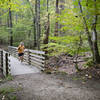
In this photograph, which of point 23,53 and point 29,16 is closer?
point 23,53

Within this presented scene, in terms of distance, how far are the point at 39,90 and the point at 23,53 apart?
209 inches

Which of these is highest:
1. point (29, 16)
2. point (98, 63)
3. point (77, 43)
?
point (29, 16)

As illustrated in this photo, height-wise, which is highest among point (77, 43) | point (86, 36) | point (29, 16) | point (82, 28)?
point (29, 16)

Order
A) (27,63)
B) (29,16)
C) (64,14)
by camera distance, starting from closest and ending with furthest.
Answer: (64,14) → (27,63) → (29,16)

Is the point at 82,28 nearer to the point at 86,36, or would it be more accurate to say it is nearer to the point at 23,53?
the point at 86,36

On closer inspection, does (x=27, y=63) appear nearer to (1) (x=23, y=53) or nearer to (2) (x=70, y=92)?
(1) (x=23, y=53)

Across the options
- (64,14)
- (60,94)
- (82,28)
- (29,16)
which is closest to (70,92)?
(60,94)

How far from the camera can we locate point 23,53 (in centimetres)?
896

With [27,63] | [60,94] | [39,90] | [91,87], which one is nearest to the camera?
[60,94]

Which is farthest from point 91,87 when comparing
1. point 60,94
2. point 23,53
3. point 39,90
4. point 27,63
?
point 23,53

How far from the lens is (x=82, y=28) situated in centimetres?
608

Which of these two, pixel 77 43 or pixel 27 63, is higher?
pixel 77 43

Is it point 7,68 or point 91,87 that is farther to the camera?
point 7,68

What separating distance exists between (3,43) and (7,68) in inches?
855
